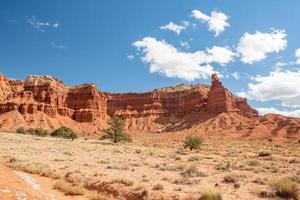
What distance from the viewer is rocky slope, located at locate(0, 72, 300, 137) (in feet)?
407

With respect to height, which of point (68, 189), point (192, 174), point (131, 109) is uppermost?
point (131, 109)

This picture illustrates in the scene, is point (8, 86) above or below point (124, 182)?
above

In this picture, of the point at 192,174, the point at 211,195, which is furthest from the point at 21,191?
the point at 192,174

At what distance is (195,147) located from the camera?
5159 centimetres

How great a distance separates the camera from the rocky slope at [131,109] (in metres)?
124

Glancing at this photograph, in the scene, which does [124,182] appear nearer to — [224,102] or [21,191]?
[21,191]

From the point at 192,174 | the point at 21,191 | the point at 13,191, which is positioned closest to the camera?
the point at 13,191

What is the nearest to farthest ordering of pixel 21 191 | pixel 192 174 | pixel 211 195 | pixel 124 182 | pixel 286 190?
1. pixel 21 191
2. pixel 211 195
3. pixel 286 190
4. pixel 124 182
5. pixel 192 174

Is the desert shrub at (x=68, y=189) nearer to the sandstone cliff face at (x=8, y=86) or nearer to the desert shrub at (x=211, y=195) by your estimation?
the desert shrub at (x=211, y=195)

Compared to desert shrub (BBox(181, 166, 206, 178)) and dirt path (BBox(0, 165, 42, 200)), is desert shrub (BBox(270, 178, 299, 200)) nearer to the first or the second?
desert shrub (BBox(181, 166, 206, 178))

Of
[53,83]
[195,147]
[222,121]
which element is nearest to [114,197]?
[195,147]

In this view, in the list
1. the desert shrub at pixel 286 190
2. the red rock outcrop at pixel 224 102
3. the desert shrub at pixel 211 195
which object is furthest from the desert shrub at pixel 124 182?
the red rock outcrop at pixel 224 102

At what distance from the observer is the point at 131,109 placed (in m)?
172

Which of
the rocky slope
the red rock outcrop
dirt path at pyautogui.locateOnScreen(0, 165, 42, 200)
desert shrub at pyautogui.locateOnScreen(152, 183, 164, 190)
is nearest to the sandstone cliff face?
the rocky slope
